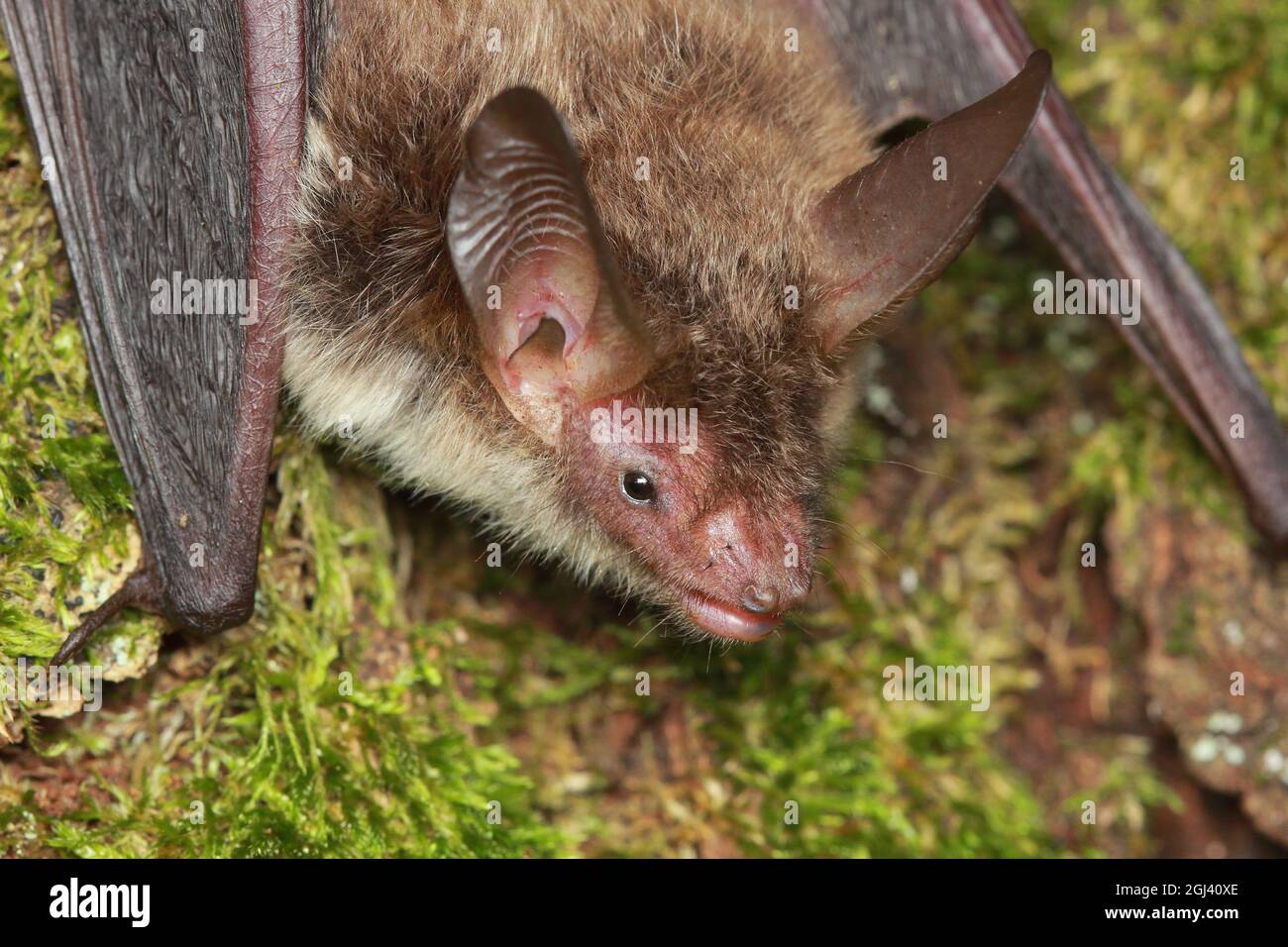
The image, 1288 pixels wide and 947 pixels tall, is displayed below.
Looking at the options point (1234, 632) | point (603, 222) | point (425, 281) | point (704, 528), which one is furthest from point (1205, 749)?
point (425, 281)

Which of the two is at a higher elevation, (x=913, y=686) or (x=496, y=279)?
(x=496, y=279)

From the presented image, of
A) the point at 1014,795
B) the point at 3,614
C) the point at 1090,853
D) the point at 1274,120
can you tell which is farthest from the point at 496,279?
the point at 1274,120

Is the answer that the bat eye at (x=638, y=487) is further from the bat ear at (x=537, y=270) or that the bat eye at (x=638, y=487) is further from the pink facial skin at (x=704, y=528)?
the bat ear at (x=537, y=270)

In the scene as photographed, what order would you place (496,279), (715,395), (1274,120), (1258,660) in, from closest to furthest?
1. (496,279)
2. (715,395)
3. (1258,660)
4. (1274,120)

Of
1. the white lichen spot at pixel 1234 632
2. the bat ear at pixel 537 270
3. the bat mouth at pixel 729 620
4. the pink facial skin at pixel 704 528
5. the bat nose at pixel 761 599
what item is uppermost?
the bat ear at pixel 537 270

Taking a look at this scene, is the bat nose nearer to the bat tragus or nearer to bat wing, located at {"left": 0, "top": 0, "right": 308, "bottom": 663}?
the bat tragus

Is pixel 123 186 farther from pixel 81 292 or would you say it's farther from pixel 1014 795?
pixel 1014 795

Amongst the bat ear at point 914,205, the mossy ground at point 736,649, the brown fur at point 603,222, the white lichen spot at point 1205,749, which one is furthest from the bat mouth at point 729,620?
the white lichen spot at point 1205,749

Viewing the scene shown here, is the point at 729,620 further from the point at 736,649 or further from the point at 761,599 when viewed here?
the point at 736,649
